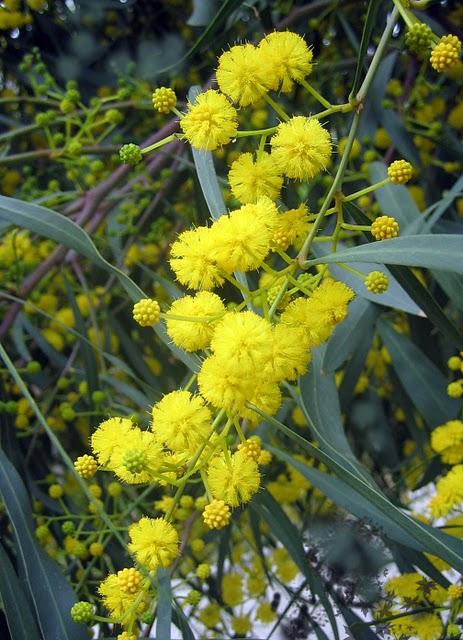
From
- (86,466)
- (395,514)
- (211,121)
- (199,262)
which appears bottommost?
(395,514)

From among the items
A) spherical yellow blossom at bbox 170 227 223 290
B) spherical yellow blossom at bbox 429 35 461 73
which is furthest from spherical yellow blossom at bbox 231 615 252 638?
spherical yellow blossom at bbox 429 35 461 73

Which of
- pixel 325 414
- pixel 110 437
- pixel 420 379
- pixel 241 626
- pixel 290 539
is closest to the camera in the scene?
pixel 110 437

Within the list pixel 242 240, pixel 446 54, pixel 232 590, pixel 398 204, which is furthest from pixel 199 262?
pixel 232 590

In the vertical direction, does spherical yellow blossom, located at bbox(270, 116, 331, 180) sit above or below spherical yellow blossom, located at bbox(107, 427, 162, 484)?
above

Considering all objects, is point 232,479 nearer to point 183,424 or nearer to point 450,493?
point 183,424

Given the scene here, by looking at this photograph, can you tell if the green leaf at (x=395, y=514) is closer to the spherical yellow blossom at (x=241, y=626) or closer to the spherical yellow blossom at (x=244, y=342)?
the spherical yellow blossom at (x=244, y=342)

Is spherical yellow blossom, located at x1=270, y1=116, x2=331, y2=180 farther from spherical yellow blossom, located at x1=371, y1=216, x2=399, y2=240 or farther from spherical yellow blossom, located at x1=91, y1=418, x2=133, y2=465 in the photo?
spherical yellow blossom, located at x1=91, y1=418, x2=133, y2=465
